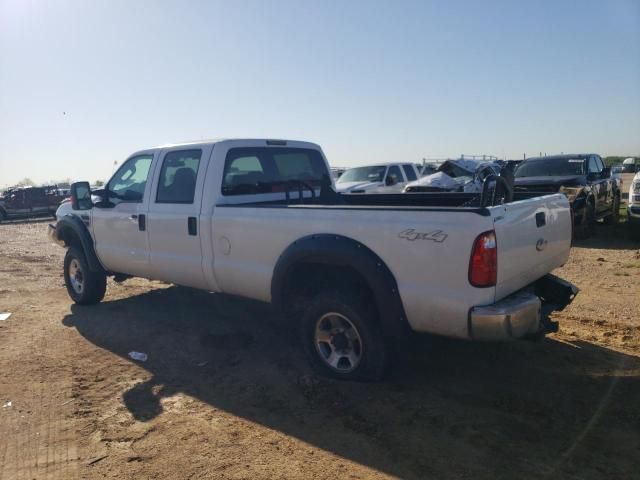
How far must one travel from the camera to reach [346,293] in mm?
4016

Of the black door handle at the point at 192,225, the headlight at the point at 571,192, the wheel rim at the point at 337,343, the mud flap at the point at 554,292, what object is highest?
the black door handle at the point at 192,225

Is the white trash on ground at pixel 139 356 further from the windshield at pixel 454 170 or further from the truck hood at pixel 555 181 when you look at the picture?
the windshield at pixel 454 170

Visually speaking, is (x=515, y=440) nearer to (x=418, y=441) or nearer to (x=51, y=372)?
(x=418, y=441)

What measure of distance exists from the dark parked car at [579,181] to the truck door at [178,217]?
23.5 ft

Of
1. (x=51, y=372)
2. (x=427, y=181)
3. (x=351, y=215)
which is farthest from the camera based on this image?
(x=427, y=181)

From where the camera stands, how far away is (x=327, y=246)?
3896 mm

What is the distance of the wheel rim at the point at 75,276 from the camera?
6930 mm

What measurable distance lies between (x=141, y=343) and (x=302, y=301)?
198 centimetres

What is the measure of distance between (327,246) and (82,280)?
428 cm

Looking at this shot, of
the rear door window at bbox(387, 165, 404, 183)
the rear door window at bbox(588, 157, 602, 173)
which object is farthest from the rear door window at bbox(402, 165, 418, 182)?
the rear door window at bbox(588, 157, 602, 173)

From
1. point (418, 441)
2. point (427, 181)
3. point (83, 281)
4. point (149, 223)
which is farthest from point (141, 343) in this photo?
point (427, 181)

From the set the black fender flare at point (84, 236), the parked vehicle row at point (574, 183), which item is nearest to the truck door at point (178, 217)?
the black fender flare at point (84, 236)

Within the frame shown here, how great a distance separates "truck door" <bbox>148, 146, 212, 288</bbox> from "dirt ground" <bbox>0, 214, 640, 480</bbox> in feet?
2.37

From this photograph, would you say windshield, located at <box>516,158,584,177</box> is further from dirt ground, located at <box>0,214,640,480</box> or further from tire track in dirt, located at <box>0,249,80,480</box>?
tire track in dirt, located at <box>0,249,80,480</box>
